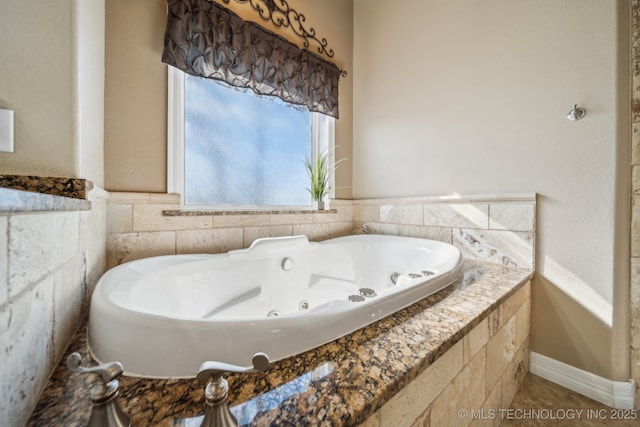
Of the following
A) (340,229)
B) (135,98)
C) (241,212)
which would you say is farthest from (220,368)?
(340,229)

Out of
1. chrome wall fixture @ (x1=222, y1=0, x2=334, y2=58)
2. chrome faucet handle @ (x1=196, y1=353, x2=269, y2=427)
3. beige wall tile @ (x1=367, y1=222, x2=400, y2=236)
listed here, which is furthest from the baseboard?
chrome wall fixture @ (x1=222, y1=0, x2=334, y2=58)

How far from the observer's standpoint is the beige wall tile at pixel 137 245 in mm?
1138

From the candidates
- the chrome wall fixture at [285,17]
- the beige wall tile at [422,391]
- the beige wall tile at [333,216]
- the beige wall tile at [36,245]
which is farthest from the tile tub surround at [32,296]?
the chrome wall fixture at [285,17]

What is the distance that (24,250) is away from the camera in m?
0.34

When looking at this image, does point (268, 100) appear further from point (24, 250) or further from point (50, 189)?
point (24, 250)

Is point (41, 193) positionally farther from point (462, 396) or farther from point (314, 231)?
point (314, 231)

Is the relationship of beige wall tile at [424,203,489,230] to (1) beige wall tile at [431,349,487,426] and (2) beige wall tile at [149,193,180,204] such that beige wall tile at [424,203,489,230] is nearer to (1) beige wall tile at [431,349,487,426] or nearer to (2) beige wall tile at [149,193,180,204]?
(1) beige wall tile at [431,349,487,426]

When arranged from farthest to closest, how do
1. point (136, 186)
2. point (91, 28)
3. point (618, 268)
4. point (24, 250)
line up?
1. point (136, 186)
2. point (618, 268)
3. point (91, 28)
4. point (24, 250)

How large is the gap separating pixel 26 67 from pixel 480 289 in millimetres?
1649

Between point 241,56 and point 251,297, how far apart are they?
1469mm

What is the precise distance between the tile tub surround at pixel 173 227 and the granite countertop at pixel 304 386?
638 millimetres

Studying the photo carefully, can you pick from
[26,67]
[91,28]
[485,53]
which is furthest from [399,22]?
[26,67]

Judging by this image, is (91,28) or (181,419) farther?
(91,28)

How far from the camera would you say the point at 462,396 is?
0.69 metres
